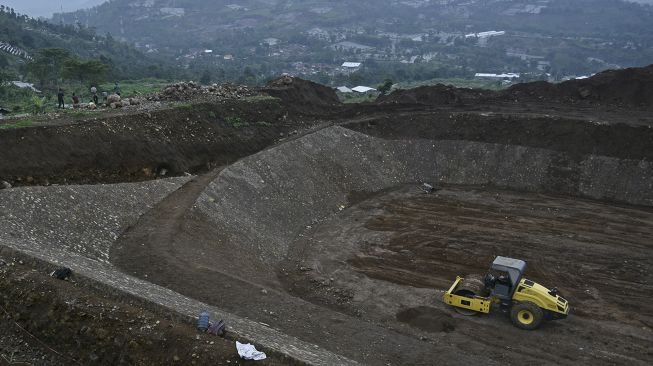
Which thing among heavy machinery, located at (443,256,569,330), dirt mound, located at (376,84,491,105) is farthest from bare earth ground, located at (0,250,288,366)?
dirt mound, located at (376,84,491,105)

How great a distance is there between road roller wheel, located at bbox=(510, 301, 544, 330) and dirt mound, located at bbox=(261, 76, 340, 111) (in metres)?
22.9

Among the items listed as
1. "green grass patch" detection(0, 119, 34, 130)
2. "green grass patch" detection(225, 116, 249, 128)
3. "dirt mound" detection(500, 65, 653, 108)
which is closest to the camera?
"green grass patch" detection(0, 119, 34, 130)

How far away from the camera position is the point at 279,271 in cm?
1995

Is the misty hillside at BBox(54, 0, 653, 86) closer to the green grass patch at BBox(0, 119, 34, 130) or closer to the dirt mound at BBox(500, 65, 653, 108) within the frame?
the dirt mound at BBox(500, 65, 653, 108)

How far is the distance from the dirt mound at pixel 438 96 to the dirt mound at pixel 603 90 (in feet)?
7.44

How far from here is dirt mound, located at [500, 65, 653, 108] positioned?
1296 inches

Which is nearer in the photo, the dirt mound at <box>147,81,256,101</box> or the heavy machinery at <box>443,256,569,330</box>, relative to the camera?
the heavy machinery at <box>443,256,569,330</box>

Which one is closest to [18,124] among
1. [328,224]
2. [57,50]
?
[328,224]

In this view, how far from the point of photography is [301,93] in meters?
37.0

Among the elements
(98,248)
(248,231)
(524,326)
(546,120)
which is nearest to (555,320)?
(524,326)

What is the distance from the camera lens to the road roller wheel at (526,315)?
1532 cm

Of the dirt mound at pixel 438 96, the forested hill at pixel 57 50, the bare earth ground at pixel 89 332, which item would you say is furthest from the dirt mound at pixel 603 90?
Result: the forested hill at pixel 57 50

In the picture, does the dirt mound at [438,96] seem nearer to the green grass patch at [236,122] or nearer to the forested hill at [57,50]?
the green grass patch at [236,122]

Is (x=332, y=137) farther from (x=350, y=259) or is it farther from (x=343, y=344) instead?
(x=343, y=344)
